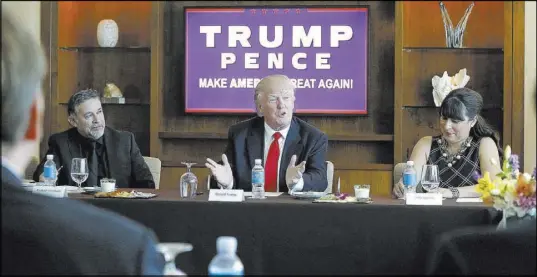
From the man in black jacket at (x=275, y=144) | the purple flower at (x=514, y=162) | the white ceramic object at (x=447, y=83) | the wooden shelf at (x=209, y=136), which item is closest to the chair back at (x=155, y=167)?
the man in black jacket at (x=275, y=144)

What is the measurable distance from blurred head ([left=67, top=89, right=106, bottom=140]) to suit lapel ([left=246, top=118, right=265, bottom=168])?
832mm

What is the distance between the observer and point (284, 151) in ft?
14.1

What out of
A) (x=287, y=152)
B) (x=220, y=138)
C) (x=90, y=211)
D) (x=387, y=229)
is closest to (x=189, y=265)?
(x=387, y=229)

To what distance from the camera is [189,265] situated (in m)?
3.09

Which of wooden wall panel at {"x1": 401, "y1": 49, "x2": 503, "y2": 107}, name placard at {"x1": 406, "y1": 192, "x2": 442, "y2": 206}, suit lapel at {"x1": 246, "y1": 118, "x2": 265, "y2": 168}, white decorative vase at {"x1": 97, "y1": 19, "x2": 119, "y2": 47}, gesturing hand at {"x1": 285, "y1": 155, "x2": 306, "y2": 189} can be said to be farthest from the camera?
white decorative vase at {"x1": 97, "y1": 19, "x2": 119, "y2": 47}

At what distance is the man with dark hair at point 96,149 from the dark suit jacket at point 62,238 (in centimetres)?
298

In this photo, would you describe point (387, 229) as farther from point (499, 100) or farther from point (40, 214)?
point (499, 100)

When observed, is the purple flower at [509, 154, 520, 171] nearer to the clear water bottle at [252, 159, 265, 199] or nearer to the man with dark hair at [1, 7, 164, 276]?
the clear water bottle at [252, 159, 265, 199]

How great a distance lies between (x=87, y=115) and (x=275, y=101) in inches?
40.2

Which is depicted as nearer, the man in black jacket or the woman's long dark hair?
the woman's long dark hair

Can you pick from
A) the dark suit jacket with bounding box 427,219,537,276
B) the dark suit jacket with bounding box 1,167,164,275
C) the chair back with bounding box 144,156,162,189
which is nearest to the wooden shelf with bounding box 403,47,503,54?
the chair back with bounding box 144,156,162,189

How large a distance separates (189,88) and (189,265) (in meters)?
3.02

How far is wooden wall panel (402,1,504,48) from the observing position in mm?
5805

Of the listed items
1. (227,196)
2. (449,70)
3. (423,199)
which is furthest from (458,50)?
(227,196)
